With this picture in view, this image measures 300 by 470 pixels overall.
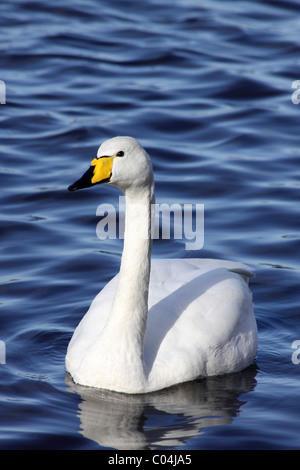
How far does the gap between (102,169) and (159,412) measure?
1.79m

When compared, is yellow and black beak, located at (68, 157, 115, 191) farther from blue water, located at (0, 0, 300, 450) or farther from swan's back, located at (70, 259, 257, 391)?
blue water, located at (0, 0, 300, 450)

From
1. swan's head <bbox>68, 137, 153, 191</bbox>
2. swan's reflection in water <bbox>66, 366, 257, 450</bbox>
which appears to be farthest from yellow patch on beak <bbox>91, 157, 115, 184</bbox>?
swan's reflection in water <bbox>66, 366, 257, 450</bbox>

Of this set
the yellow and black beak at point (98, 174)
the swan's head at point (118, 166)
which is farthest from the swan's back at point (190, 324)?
the yellow and black beak at point (98, 174)

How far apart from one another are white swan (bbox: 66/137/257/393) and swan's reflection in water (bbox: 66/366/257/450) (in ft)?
0.25

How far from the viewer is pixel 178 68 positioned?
652 inches

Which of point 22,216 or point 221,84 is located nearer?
point 22,216

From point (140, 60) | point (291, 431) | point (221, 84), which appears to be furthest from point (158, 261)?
point (140, 60)

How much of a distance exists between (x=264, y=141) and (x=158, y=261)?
5.82 meters

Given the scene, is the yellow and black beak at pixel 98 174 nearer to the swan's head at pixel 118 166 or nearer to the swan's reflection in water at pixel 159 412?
the swan's head at pixel 118 166

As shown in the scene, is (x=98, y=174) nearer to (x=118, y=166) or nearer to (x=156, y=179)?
(x=118, y=166)

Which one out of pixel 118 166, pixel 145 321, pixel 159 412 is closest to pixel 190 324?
pixel 145 321

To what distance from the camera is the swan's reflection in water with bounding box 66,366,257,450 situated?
6645 mm

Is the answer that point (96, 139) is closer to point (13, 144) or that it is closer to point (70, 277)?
point (13, 144)

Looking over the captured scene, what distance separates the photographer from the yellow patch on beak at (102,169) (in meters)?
6.55
